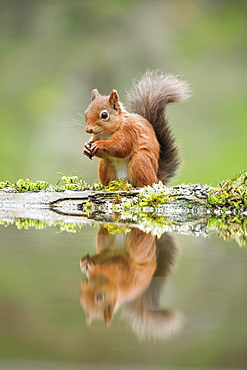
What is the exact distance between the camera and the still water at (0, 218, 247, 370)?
0.57 metres

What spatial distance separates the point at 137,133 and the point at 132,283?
2261 mm

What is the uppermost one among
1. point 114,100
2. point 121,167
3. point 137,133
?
point 114,100

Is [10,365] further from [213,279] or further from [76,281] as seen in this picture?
[213,279]

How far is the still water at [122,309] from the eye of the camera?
0.57m

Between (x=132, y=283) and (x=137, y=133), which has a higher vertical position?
(x=137, y=133)

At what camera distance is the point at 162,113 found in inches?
139

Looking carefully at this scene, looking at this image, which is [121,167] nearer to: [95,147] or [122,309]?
[95,147]

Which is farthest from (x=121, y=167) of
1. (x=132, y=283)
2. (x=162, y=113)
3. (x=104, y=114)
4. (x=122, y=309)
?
(x=122, y=309)

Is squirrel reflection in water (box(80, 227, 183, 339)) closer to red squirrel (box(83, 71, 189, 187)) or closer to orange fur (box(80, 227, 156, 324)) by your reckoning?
orange fur (box(80, 227, 156, 324))

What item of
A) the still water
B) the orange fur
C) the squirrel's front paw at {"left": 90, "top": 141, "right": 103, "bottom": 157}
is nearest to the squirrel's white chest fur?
the squirrel's front paw at {"left": 90, "top": 141, "right": 103, "bottom": 157}

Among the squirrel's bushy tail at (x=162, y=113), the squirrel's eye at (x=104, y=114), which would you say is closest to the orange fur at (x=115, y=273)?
the squirrel's eye at (x=104, y=114)

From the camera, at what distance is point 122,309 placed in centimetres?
76

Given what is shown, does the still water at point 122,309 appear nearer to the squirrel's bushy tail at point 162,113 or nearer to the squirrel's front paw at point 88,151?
the squirrel's front paw at point 88,151

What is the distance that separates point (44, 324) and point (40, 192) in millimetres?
2644
